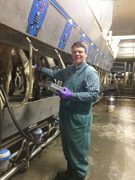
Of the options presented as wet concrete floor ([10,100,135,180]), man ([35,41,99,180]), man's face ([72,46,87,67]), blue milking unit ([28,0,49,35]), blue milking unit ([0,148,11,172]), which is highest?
blue milking unit ([28,0,49,35])

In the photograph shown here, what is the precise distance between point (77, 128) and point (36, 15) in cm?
98

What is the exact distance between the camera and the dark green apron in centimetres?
118

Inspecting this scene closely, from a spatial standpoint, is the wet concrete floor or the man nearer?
the man

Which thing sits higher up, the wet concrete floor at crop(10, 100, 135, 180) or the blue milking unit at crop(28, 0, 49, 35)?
the blue milking unit at crop(28, 0, 49, 35)

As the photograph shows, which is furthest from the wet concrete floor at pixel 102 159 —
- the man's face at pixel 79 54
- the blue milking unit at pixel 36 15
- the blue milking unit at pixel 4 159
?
the blue milking unit at pixel 36 15

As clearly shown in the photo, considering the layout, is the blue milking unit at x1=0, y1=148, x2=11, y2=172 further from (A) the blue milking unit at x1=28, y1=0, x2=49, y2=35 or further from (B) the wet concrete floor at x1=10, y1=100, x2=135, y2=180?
(A) the blue milking unit at x1=28, y1=0, x2=49, y2=35

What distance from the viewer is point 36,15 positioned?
1.17 metres

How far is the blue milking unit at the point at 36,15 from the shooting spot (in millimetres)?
1128

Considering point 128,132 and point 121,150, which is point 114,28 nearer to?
point 128,132

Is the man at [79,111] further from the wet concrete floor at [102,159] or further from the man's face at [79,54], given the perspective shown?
the wet concrete floor at [102,159]

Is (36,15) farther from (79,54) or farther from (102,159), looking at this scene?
(102,159)

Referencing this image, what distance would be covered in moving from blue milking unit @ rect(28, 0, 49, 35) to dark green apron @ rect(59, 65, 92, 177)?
54cm

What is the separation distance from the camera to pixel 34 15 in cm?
116

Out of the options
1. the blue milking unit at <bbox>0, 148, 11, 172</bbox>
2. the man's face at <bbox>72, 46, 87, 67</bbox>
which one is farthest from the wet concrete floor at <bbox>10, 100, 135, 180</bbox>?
the man's face at <bbox>72, 46, 87, 67</bbox>
